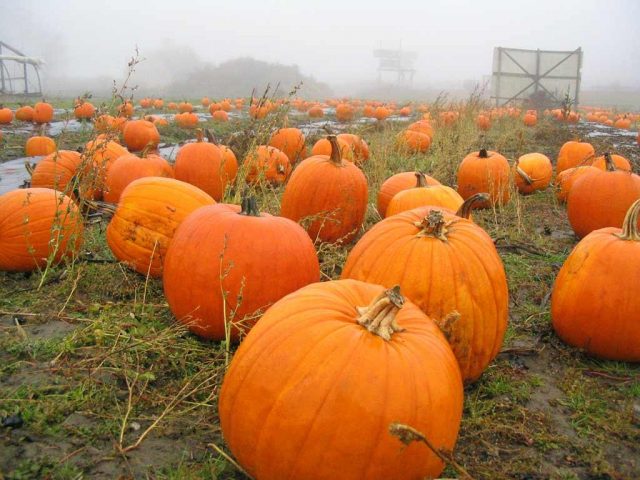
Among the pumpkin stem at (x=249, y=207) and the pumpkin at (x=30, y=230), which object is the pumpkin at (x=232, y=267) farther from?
the pumpkin at (x=30, y=230)

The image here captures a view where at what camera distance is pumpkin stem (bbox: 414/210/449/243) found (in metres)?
2.45

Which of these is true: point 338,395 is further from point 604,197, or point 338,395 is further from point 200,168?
point 200,168

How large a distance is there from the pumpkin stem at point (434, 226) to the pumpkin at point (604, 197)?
2.68 m

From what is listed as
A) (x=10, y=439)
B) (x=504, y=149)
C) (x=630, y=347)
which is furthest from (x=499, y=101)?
(x=10, y=439)

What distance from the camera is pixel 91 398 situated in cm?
231

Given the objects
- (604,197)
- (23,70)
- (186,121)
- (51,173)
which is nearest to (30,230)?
(51,173)

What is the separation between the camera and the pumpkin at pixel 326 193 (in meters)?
4.38

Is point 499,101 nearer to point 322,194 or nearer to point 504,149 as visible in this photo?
point 504,149

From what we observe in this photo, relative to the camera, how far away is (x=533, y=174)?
6797 mm

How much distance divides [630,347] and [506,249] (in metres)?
2.03

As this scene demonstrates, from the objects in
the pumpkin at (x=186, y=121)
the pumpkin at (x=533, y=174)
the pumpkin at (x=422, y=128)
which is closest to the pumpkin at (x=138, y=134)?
the pumpkin at (x=186, y=121)

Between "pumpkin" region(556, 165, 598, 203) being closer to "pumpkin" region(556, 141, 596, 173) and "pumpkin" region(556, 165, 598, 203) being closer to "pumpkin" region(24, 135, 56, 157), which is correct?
"pumpkin" region(556, 141, 596, 173)

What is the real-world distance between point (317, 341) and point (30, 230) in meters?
2.86

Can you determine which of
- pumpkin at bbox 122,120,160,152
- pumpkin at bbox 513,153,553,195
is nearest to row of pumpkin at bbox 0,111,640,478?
pumpkin at bbox 513,153,553,195
